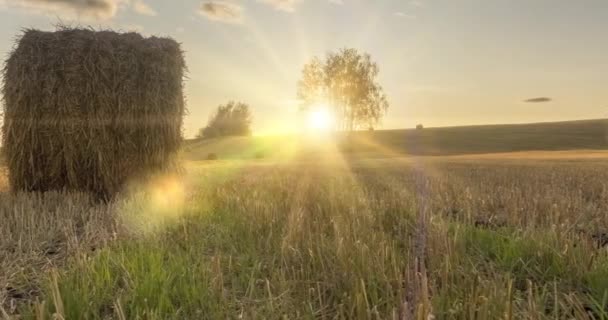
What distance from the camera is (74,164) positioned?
7840 mm

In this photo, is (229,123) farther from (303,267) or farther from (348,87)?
(303,267)

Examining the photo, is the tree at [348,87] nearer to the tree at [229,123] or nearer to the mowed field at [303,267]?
the tree at [229,123]

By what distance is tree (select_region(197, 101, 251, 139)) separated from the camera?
72000mm

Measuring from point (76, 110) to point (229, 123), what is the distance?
2644 inches

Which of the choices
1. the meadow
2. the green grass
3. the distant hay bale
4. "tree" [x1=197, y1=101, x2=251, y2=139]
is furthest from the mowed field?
"tree" [x1=197, y1=101, x2=251, y2=139]

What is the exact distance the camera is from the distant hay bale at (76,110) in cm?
780

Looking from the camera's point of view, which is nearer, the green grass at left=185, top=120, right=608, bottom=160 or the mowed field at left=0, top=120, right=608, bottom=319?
the mowed field at left=0, top=120, right=608, bottom=319

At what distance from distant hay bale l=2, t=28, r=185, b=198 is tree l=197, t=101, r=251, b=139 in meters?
63.2

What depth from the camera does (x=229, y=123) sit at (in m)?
74.3

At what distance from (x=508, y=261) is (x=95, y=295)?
2.80 m

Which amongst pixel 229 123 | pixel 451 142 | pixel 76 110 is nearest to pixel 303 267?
pixel 76 110

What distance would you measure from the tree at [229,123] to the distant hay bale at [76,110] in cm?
6322

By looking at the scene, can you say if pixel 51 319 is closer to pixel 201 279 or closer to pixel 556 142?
pixel 201 279

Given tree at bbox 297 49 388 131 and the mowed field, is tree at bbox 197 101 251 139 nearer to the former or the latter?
tree at bbox 297 49 388 131
